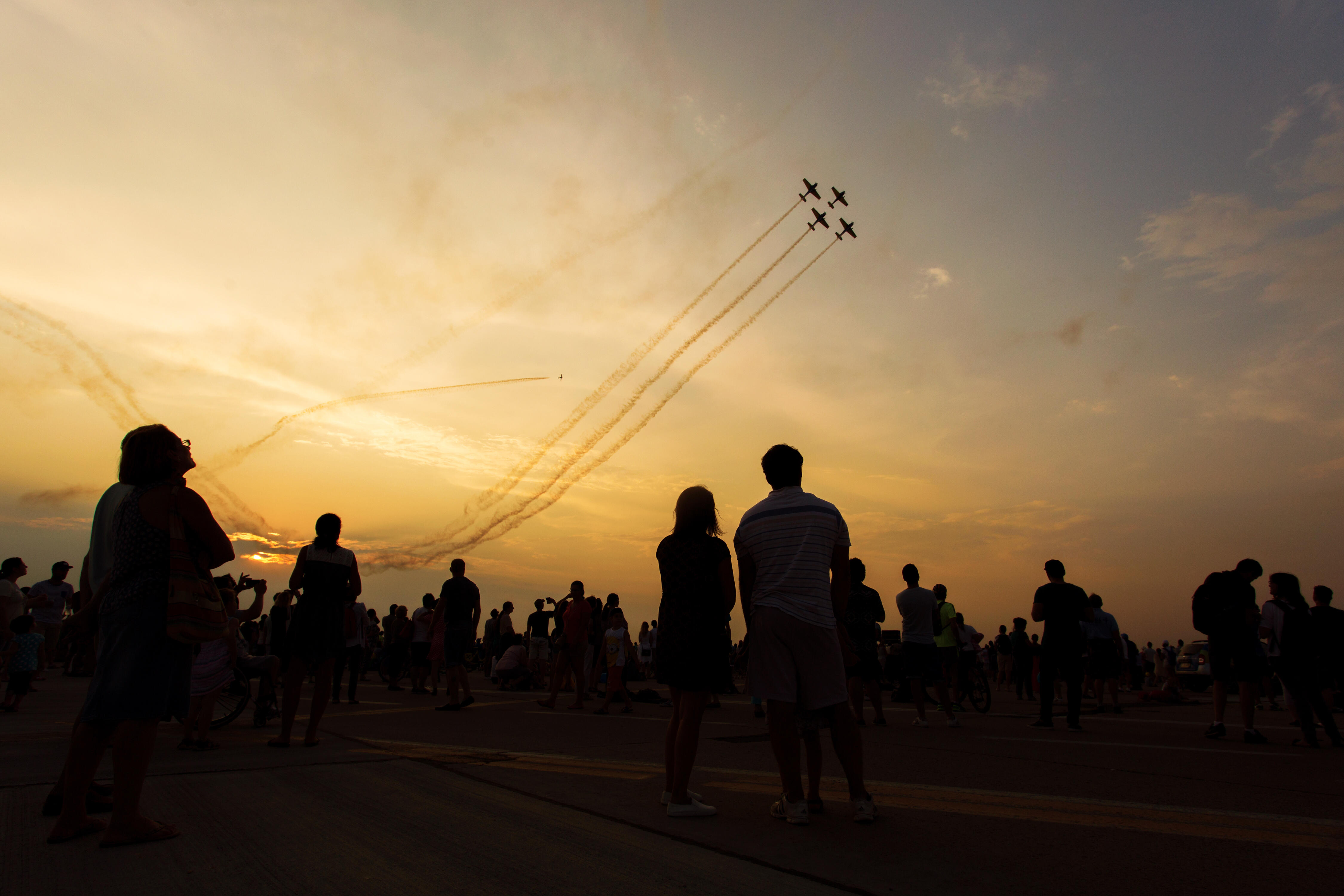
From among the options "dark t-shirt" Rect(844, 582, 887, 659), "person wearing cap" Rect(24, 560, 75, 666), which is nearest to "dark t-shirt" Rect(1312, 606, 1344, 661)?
"dark t-shirt" Rect(844, 582, 887, 659)

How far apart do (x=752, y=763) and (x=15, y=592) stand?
449 inches

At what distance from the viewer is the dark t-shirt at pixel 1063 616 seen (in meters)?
9.27

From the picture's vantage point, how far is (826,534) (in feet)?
13.8


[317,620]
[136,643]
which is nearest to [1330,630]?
[317,620]

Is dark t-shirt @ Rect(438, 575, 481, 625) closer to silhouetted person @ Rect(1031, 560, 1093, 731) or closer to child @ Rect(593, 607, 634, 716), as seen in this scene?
child @ Rect(593, 607, 634, 716)

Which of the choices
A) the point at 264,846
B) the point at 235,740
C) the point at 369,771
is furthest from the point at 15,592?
the point at 264,846

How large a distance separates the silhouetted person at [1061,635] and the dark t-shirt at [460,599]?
301 inches

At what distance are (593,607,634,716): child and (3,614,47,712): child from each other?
25.6ft

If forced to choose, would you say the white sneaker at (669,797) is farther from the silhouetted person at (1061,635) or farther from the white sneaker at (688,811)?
the silhouetted person at (1061,635)

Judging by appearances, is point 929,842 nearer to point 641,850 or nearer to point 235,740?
point 641,850

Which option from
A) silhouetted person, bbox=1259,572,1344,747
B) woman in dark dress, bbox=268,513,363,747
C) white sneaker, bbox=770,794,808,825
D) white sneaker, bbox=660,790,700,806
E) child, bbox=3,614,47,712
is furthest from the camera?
child, bbox=3,614,47,712

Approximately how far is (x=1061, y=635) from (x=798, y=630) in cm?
678

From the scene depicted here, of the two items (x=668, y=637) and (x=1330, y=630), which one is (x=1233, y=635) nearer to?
(x=1330, y=630)

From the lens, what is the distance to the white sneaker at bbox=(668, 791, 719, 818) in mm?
3963
